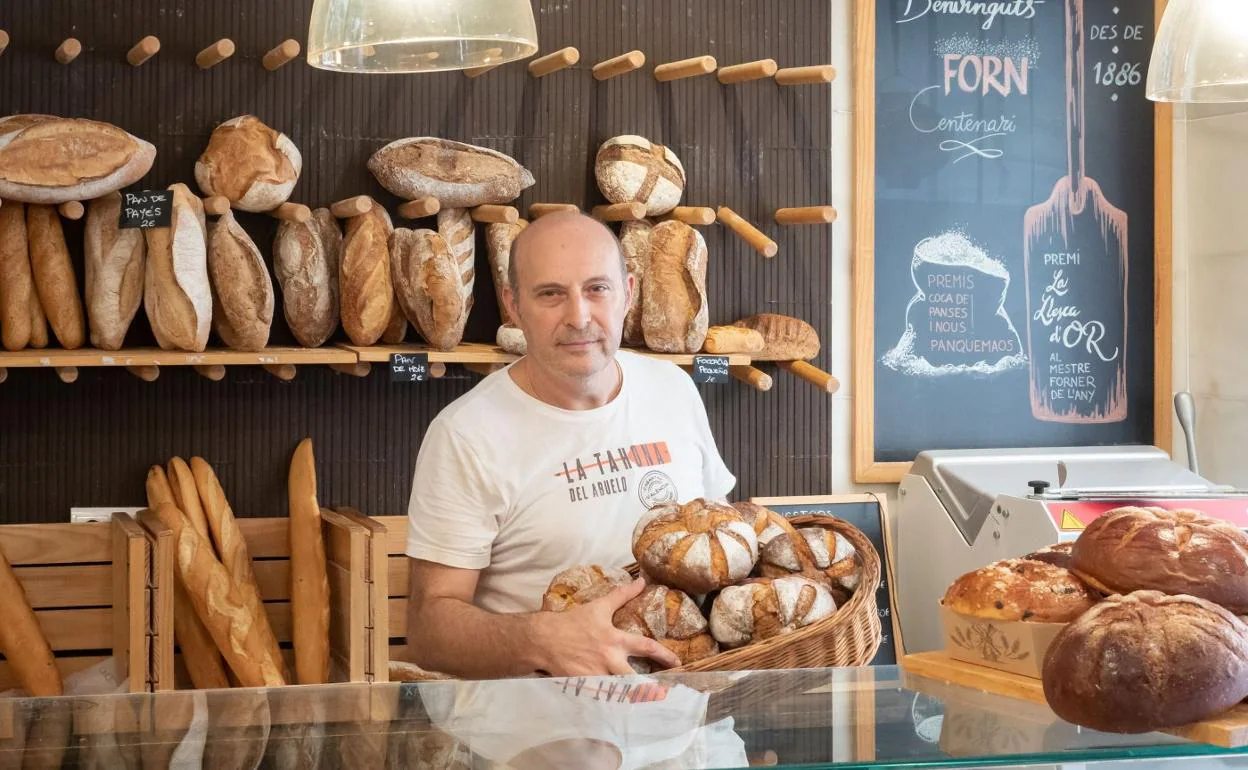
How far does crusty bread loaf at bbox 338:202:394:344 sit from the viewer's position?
2943 mm

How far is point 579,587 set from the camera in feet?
5.99

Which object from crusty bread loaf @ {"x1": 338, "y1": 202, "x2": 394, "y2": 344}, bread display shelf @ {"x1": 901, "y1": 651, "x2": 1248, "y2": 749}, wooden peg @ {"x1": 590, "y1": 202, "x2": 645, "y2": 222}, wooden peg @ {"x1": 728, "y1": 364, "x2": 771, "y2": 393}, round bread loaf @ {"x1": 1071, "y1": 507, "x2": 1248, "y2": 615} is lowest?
bread display shelf @ {"x1": 901, "y1": 651, "x2": 1248, "y2": 749}

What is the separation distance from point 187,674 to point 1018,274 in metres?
2.37

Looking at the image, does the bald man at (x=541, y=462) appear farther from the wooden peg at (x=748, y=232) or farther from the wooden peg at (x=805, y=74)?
the wooden peg at (x=805, y=74)

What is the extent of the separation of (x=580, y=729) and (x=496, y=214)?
2.03 m

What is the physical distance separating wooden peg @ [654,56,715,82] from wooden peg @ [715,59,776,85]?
0.04 metres

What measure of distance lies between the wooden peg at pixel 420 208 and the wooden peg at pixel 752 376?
0.83m

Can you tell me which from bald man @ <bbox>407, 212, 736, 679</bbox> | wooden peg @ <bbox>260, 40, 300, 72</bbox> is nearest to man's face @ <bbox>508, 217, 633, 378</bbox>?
bald man @ <bbox>407, 212, 736, 679</bbox>

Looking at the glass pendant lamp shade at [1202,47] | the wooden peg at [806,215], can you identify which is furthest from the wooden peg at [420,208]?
the glass pendant lamp shade at [1202,47]

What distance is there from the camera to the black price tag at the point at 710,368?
10.1ft

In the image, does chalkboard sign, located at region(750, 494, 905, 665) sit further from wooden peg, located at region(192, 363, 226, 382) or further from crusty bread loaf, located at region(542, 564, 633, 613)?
crusty bread loaf, located at region(542, 564, 633, 613)

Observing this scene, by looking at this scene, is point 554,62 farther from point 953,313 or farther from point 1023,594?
point 1023,594

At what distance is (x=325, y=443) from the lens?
322 cm

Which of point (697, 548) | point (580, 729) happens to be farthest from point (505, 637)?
point (580, 729)
